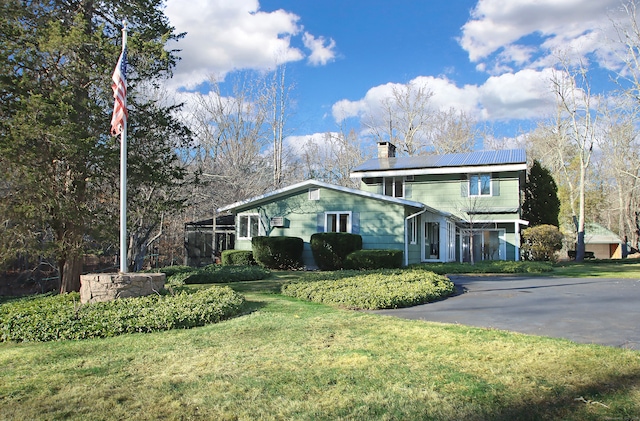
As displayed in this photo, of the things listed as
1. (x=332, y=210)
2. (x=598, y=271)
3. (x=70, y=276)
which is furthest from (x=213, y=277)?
(x=598, y=271)

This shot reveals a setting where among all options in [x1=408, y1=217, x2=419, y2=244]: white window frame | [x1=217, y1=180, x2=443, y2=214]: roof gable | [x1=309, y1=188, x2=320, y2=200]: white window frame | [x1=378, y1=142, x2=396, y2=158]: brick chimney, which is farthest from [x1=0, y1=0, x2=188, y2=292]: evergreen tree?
[x1=378, y1=142, x2=396, y2=158]: brick chimney

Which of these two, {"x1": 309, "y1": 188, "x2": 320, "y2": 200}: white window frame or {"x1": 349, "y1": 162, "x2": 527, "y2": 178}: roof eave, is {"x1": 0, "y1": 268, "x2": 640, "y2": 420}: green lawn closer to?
{"x1": 309, "y1": 188, "x2": 320, "y2": 200}: white window frame

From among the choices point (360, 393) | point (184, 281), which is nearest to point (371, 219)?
point (184, 281)

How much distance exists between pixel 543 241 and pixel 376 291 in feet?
55.6

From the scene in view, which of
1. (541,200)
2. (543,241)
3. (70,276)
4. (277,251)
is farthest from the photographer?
(541,200)

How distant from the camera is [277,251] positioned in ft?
66.1

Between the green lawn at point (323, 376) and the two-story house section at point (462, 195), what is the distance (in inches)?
661

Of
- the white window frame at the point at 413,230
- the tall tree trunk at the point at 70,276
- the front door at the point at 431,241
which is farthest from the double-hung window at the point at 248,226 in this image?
the tall tree trunk at the point at 70,276

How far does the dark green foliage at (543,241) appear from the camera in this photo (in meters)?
23.6

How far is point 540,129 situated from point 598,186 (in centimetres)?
889

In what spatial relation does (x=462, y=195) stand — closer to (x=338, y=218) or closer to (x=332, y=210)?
(x=338, y=218)

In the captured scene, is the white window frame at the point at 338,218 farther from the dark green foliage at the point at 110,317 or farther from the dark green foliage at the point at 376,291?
the dark green foliage at the point at 110,317

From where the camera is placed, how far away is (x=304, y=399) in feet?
13.7

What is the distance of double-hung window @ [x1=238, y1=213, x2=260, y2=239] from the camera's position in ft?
73.4
